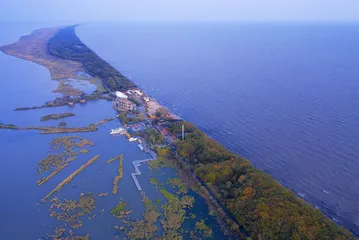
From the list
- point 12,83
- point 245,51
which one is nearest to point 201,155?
point 12,83

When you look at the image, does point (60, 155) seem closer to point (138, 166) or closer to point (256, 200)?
point (138, 166)

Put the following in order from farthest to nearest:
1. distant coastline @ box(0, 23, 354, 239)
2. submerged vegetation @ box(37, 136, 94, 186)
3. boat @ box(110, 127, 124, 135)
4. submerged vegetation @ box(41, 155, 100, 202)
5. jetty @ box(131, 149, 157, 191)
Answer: boat @ box(110, 127, 124, 135) < submerged vegetation @ box(37, 136, 94, 186) < jetty @ box(131, 149, 157, 191) < submerged vegetation @ box(41, 155, 100, 202) < distant coastline @ box(0, 23, 354, 239)

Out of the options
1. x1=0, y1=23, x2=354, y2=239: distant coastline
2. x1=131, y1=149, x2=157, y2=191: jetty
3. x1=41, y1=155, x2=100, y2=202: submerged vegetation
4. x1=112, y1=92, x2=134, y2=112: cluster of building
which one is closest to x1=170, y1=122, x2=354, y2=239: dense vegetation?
x1=0, y1=23, x2=354, y2=239: distant coastline

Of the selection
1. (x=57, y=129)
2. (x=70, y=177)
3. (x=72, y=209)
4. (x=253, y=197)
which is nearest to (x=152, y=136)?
(x=70, y=177)

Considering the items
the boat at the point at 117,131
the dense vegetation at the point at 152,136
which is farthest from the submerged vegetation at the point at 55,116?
the dense vegetation at the point at 152,136

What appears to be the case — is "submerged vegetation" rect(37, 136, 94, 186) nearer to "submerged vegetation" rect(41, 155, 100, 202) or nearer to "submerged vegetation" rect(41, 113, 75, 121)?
"submerged vegetation" rect(41, 155, 100, 202)

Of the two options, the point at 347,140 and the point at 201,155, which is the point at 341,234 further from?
the point at 347,140

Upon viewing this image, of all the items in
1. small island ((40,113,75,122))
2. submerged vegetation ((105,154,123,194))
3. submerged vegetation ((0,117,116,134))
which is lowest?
small island ((40,113,75,122))
